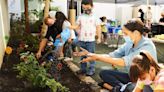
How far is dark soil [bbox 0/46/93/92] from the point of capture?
4422 mm

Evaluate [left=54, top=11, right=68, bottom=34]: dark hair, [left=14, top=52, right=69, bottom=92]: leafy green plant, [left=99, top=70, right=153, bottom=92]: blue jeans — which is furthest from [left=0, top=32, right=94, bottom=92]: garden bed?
[left=54, top=11, right=68, bottom=34]: dark hair

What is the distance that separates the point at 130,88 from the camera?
9.93 feet

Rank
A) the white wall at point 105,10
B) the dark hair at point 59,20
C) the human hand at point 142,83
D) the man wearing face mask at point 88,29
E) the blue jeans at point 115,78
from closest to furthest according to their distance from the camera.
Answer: the human hand at point 142,83 < the blue jeans at point 115,78 < the man wearing face mask at point 88,29 < the dark hair at point 59,20 < the white wall at point 105,10

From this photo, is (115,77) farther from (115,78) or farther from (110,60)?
(110,60)

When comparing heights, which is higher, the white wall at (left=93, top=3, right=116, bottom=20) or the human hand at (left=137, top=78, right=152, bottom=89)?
the white wall at (left=93, top=3, right=116, bottom=20)

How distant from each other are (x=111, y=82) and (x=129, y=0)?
12930mm

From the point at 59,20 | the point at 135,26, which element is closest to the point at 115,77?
the point at 135,26

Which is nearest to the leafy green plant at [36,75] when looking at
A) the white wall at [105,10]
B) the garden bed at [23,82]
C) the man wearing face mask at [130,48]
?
the garden bed at [23,82]

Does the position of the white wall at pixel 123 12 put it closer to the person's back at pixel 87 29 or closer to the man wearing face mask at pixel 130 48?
the person's back at pixel 87 29

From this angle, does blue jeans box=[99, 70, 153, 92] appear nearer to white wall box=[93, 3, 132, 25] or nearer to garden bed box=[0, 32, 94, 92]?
garden bed box=[0, 32, 94, 92]

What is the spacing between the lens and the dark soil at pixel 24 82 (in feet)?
14.5

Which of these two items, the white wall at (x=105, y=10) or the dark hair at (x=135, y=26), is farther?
the white wall at (x=105, y=10)

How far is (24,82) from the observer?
15.3ft

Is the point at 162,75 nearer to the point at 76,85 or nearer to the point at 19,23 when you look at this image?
the point at 76,85
